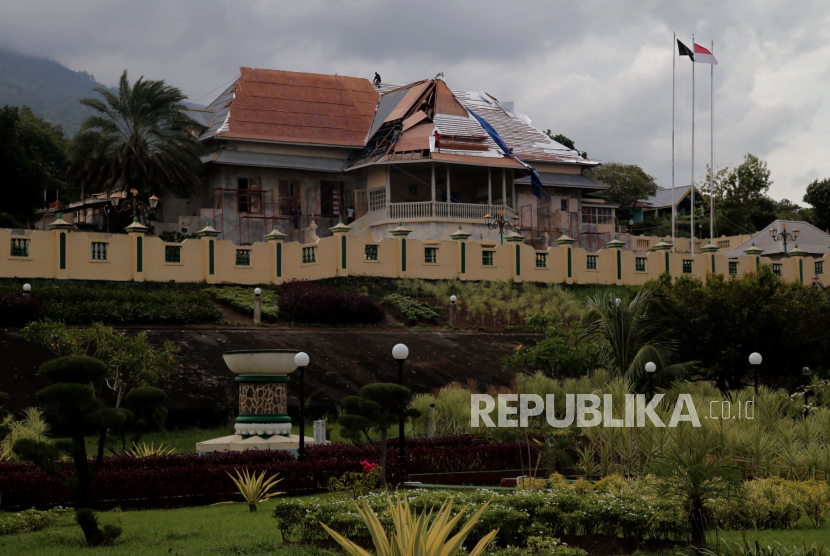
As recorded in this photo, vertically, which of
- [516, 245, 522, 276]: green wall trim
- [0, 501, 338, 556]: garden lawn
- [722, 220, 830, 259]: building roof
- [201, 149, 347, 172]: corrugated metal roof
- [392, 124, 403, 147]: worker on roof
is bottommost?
[0, 501, 338, 556]: garden lawn

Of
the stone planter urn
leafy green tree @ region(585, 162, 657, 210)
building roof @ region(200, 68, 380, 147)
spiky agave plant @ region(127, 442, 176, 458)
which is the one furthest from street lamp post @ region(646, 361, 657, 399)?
leafy green tree @ region(585, 162, 657, 210)

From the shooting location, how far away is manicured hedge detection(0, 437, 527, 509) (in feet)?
39.8

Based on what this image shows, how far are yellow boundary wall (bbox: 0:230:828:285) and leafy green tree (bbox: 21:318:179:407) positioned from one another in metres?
9.18

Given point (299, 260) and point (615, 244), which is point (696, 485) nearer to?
point (299, 260)

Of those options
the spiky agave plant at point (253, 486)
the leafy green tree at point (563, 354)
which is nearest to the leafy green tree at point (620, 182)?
the leafy green tree at point (563, 354)

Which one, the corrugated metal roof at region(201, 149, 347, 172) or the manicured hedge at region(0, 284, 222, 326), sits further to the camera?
the corrugated metal roof at region(201, 149, 347, 172)

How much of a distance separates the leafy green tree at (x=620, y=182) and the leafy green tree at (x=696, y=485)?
52.5m

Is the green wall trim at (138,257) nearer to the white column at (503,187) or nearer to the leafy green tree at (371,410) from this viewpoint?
the leafy green tree at (371,410)

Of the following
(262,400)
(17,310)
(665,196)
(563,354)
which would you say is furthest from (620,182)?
(262,400)

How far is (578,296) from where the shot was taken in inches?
1299

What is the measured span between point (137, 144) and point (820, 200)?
1890 inches

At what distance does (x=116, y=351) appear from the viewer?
1834 centimetres

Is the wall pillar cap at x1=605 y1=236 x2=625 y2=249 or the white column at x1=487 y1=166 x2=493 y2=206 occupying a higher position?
the white column at x1=487 y1=166 x2=493 y2=206

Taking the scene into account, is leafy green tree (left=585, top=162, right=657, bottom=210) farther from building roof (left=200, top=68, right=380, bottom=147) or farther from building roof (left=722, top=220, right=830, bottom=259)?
→ building roof (left=200, top=68, right=380, bottom=147)
